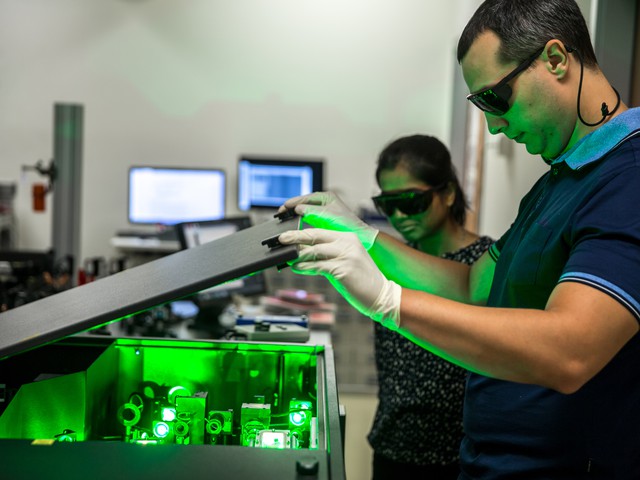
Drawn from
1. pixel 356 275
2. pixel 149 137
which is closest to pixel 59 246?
pixel 149 137

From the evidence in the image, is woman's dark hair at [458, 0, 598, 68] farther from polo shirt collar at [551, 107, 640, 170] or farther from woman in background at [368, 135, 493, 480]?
woman in background at [368, 135, 493, 480]

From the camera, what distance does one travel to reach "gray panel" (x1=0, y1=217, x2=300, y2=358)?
98 cm

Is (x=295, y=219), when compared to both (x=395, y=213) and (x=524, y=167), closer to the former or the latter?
(x=395, y=213)

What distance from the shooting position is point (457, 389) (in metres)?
1.61

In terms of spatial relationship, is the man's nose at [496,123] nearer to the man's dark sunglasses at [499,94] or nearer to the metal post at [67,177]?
the man's dark sunglasses at [499,94]

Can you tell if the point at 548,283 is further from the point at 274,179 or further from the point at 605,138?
the point at 274,179

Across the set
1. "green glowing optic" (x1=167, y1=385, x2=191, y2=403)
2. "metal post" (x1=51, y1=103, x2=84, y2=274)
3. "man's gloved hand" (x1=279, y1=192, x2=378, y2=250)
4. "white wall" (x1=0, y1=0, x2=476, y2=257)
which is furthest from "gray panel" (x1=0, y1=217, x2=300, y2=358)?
"white wall" (x1=0, y1=0, x2=476, y2=257)

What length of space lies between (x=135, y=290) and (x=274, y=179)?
3874 mm

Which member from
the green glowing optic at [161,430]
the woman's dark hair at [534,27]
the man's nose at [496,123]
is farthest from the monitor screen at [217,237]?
the woman's dark hair at [534,27]

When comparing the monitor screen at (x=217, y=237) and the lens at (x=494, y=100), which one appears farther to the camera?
the monitor screen at (x=217, y=237)

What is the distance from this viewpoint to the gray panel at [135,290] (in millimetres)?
980

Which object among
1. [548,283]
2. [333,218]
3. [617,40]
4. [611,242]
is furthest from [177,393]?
[617,40]

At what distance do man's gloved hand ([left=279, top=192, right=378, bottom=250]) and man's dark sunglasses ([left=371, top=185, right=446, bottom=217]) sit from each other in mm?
273

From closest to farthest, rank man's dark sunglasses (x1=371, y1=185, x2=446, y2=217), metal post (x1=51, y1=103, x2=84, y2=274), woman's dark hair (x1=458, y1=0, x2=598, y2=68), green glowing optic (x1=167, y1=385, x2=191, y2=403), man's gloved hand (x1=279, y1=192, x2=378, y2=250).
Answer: woman's dark hair (x1=458, y1=0, x2=598, y2=68)
green glowing optic (x1=167, y1=385, x2=191, y2=403)
man's gloved hand (x1=279, y1=192, x2=378, y2=250)
man's dark sunglasses (x1=371, y1=185, x2=446, y2=217)
metal post (x1=51, y1=103, x2=84, y2=274)
